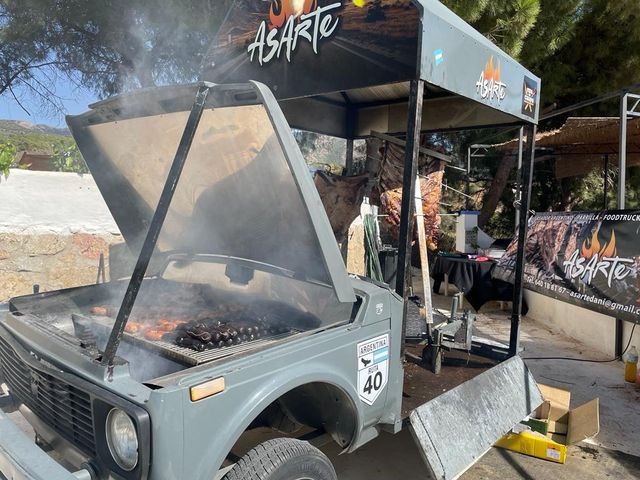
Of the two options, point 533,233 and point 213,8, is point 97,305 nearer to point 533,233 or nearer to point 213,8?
point 213,8

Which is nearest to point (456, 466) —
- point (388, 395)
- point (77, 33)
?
point (388, 395)

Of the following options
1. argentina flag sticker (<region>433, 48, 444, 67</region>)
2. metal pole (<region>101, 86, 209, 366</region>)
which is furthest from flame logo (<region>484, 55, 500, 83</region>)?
metal pole (<region>101, 86, 209, 366</region>)

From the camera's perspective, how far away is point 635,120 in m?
8.38

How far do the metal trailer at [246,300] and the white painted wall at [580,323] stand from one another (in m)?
2.64

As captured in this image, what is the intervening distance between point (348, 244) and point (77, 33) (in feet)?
16.1

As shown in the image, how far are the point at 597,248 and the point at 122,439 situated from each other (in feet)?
19.7

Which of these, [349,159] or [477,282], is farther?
[477,282]

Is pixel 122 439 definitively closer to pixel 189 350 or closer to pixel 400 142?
pixel 189 350

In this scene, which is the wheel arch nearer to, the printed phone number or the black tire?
the black tire

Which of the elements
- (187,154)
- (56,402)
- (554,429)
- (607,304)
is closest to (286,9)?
(187,154)

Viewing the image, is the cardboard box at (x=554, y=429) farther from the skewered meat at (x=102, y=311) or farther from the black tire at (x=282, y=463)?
the skewered meat at (x=102, y=311)

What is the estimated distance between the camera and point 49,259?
4578 mm

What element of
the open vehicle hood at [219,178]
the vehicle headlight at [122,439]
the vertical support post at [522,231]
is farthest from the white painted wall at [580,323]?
the vehicle headlight at [122,439]

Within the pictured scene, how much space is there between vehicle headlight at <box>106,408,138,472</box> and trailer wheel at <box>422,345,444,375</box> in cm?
233
